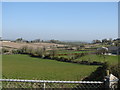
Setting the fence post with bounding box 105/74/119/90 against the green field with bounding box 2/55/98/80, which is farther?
the green field with bounding box 2/55/98/80

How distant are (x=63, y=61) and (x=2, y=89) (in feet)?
74.2

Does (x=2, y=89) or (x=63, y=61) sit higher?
(x=2, y=89)

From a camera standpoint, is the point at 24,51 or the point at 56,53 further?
the point at 24,51

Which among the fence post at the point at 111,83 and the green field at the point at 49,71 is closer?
the fence post at the point at 111,83

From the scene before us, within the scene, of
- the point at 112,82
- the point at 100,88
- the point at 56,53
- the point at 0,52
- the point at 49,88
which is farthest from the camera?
the point at 0,52

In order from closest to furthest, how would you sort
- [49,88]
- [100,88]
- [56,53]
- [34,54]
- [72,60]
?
1. [100,88]
2. [49,88]
3. [72,60]
4. [56,53]
5. [34,54]

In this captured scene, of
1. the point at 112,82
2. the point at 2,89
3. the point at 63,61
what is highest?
the point at 112,82

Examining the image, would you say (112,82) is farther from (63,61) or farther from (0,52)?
(0,52)

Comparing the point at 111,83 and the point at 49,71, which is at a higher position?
the point at 111,83

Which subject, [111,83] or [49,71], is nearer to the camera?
[111,83]

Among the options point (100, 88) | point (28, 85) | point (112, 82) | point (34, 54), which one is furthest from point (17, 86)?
point (34, 54)

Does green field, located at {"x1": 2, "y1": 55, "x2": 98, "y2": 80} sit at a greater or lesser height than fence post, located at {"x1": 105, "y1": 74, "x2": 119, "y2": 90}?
lesser

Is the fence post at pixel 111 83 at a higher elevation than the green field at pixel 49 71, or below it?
higher

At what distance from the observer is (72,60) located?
82.0 ft
